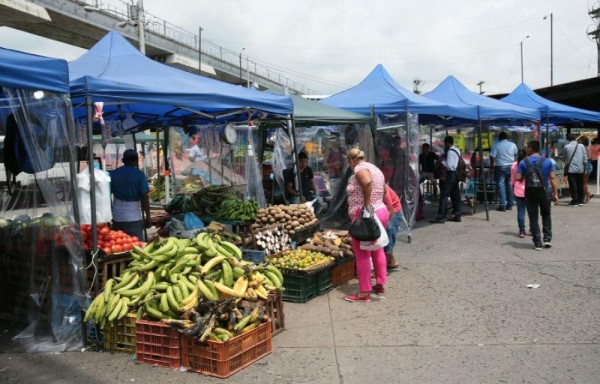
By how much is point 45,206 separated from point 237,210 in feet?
10.3

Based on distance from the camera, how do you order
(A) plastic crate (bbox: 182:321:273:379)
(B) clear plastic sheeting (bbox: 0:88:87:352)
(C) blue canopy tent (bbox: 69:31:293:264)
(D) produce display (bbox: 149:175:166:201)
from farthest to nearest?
(D) produce display (bbox: 149:175:166:201), (C) blue canopy tent (bbox: 69:31:293:264), (B) clear plastic sheeting (bbox: 0:88:87:352), (A) plastic crate (bbox: 182:321:273:379)

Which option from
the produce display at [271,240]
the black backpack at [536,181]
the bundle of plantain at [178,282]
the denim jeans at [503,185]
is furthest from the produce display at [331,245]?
the denim jeans at [503,185]

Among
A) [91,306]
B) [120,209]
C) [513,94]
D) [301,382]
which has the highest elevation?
[513,94]

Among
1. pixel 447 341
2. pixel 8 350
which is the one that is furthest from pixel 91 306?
pixel 447 341

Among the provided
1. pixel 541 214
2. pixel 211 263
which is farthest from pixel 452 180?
pixel 211 263

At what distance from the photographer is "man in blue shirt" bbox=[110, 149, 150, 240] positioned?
6.68 meters

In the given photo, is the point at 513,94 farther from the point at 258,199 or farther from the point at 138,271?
the point at 138,271

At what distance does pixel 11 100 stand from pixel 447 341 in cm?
463

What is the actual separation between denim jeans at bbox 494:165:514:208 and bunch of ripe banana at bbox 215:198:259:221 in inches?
329

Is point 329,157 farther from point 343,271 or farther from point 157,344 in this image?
point 157,344

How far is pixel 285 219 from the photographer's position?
7.95 meters

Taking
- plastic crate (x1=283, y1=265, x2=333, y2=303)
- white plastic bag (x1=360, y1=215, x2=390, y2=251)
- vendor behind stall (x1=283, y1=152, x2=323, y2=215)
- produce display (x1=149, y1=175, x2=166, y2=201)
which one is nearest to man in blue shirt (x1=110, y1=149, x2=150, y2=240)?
plastic crate (x1=283, y1=265, x2=333, y2=303)

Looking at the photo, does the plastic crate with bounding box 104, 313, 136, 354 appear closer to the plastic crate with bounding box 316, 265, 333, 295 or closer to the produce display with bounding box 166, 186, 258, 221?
the plastic crate with bounding box 316, 265, 333, 295

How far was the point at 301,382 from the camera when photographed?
13.8 feet
